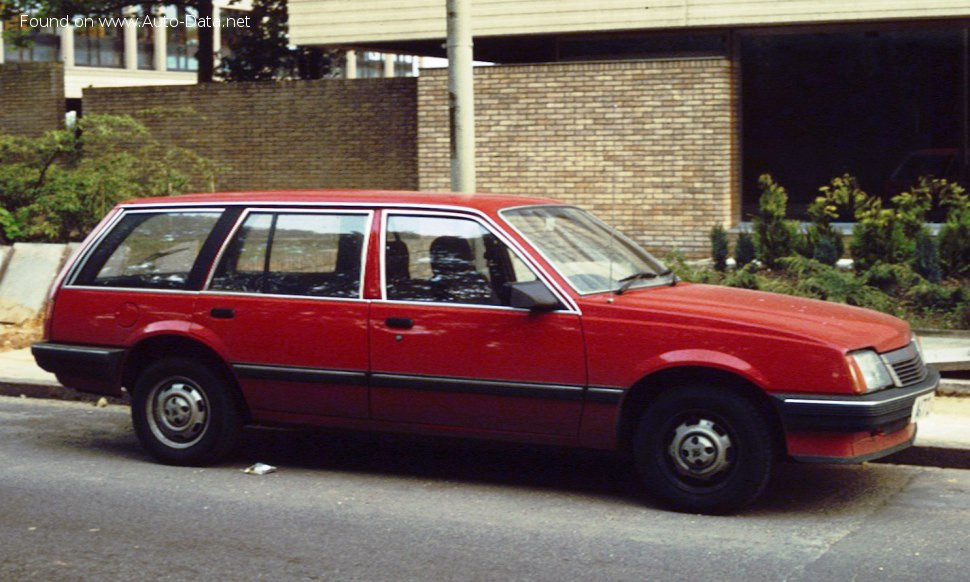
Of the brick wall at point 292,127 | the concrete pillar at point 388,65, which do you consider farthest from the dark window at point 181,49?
the brick wall at point 292,127

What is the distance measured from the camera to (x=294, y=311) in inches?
303

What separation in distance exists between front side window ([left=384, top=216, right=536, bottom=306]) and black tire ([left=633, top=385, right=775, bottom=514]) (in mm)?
1025

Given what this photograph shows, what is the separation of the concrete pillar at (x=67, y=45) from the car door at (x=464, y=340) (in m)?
38.6

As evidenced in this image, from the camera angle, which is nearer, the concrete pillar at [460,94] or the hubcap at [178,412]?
the hubcap at [178,412]

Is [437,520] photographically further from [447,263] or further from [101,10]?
[101,10]

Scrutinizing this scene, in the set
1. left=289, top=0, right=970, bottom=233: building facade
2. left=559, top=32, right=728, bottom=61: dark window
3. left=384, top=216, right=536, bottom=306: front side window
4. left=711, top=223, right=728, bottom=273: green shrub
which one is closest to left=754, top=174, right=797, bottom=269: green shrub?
left=711, top=223, right=728, bottom=273: green shrub

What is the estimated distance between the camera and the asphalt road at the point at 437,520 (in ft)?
19.5

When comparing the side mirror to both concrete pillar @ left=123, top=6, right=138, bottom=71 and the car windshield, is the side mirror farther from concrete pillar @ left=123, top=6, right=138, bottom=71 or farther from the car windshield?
concrete pillar @ left=123, top=6, right=138, bottom=71

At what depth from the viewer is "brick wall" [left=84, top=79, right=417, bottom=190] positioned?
21.1 m

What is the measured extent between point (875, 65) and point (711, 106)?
11.9 feet

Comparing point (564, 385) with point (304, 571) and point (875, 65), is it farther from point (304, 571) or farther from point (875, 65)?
point (875, 65)

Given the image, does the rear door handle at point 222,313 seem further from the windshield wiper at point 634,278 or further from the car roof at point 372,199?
the windshield wiper at point 634,278

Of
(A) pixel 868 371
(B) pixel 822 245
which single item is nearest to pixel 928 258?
(B) pixel 822 245

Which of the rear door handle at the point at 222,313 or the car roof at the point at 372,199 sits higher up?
the car roof at the point at 372,199
